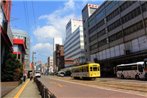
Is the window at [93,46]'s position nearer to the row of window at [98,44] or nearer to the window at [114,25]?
the row of window at [98,44]

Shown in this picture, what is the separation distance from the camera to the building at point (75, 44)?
11862 centimetres

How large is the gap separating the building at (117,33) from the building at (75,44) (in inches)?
1032

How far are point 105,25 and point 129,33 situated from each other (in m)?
17.3

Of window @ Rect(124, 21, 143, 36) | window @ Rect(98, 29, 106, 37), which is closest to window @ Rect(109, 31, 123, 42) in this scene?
window @ Rect(124, 21, 143, 36)

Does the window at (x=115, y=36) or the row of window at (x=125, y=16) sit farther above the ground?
the row of window at (x=125, y=16)

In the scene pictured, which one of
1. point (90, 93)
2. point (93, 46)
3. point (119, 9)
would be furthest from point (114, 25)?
point (90, 93)

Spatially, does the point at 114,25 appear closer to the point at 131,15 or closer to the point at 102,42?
the point at 131,15

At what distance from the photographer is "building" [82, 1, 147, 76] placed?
164ft

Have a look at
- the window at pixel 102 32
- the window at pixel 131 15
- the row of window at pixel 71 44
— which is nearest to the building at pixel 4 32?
the window at pixel 131 15

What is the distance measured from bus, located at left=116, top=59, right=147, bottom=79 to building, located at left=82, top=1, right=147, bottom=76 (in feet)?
13.8

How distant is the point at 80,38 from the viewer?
119m

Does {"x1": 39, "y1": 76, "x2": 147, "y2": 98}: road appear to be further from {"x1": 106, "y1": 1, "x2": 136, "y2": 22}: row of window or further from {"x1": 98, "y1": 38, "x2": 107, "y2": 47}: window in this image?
{"x1": 98, "y1": 38, "x2": 107, "y2": 47}: window

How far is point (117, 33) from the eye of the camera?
63250mm

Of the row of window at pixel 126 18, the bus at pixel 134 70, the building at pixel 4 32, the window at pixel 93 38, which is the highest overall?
the row of window at pixel 126 18
